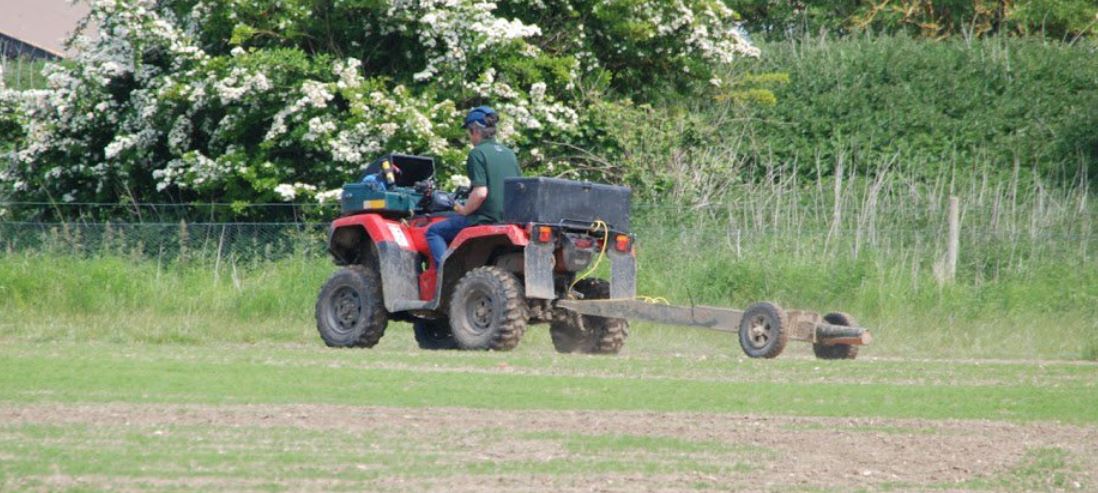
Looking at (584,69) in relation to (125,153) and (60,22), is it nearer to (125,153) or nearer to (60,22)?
(125,153)

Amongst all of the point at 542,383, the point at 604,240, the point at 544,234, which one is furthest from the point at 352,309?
the point at 542,383

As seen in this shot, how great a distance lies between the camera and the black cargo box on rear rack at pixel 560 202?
54.3 feet

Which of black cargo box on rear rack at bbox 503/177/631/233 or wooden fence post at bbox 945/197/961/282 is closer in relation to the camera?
black cargo box on rear rack at bbox 503/177/631/233

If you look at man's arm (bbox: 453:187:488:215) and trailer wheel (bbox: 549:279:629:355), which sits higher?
man's arm (bbox: 453:187:488:215)

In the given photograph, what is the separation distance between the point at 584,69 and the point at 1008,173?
7852 mm

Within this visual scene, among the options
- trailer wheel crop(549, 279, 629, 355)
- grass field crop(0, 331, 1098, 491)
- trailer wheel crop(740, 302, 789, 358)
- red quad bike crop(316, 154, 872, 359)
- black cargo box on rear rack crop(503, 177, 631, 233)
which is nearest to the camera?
grass field crop(0, 331, 1098, 491)

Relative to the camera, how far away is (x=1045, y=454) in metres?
9.98

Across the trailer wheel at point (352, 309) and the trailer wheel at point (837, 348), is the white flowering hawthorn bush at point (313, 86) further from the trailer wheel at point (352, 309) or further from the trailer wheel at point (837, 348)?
the trailer wheel at point (837, 348)

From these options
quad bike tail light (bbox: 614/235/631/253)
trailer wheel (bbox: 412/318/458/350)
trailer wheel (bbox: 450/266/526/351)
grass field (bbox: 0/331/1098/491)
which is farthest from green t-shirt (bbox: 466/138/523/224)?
trailer wheel (bbox: 412/318/458/350)

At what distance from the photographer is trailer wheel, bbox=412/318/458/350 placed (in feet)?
61.0

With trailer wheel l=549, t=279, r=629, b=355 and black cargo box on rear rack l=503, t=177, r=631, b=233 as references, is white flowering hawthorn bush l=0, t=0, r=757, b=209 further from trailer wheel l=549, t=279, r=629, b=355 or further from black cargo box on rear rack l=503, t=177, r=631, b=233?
black cargo box on rear rack l=503, t=177, r=631, b=233

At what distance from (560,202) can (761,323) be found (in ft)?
7.32

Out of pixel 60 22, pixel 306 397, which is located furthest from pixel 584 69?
pixel 60 22

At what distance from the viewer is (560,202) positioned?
16766mm
